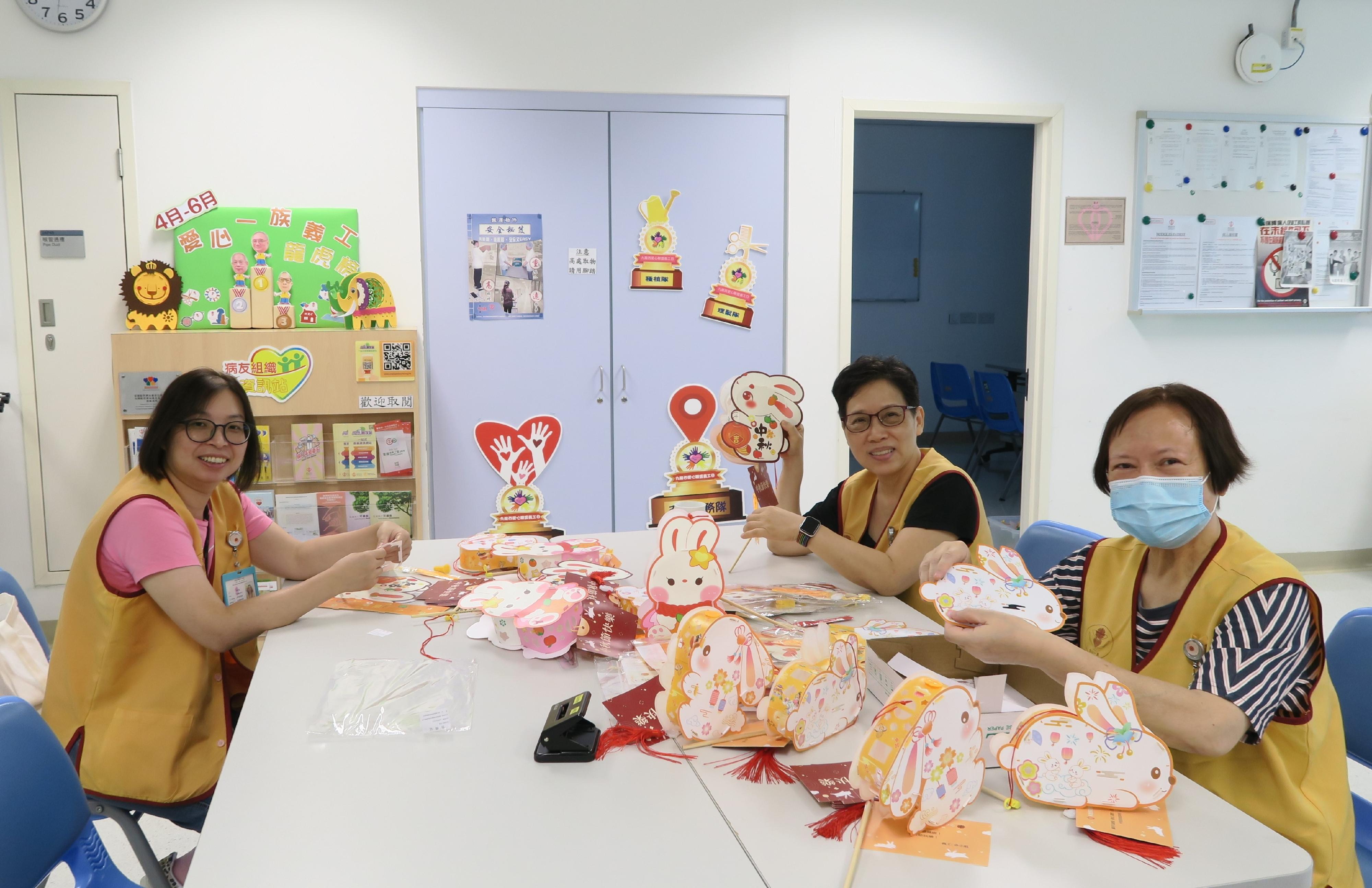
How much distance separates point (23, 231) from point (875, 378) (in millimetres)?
3314

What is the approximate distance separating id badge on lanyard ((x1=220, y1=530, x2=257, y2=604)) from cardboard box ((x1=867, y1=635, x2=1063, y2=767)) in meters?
1.25

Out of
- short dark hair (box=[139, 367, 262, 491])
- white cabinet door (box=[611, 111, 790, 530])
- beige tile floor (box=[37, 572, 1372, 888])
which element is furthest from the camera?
white cabinet door (box=[611, 111, 790, 530])

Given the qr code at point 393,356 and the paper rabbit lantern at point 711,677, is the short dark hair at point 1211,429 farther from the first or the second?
the qr code at point 393,356

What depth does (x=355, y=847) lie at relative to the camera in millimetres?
1146

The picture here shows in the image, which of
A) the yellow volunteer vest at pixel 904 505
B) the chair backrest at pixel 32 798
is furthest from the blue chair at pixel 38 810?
the yellow volunteer vest at pixel 904 505

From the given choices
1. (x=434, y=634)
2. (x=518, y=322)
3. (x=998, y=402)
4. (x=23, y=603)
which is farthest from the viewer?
(x=998, y=402)

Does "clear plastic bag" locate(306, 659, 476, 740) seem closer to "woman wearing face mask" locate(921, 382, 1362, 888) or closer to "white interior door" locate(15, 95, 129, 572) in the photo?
"woman wearing face mask" locate(921, 382, 1362, 888)

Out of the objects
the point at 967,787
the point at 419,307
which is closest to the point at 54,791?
the point at 967,787

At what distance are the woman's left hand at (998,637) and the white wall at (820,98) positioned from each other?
9.50 feet

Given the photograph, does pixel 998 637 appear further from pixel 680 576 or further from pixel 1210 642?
pixel 680 576

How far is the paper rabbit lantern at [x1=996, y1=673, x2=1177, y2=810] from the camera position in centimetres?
119

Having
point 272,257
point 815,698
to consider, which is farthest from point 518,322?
point 815,698

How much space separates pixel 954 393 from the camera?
6.91 m

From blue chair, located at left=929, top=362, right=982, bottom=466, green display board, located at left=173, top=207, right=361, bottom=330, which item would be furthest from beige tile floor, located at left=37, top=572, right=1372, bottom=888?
blue chair, located at left=929, top=362, right=982, bottom=466
